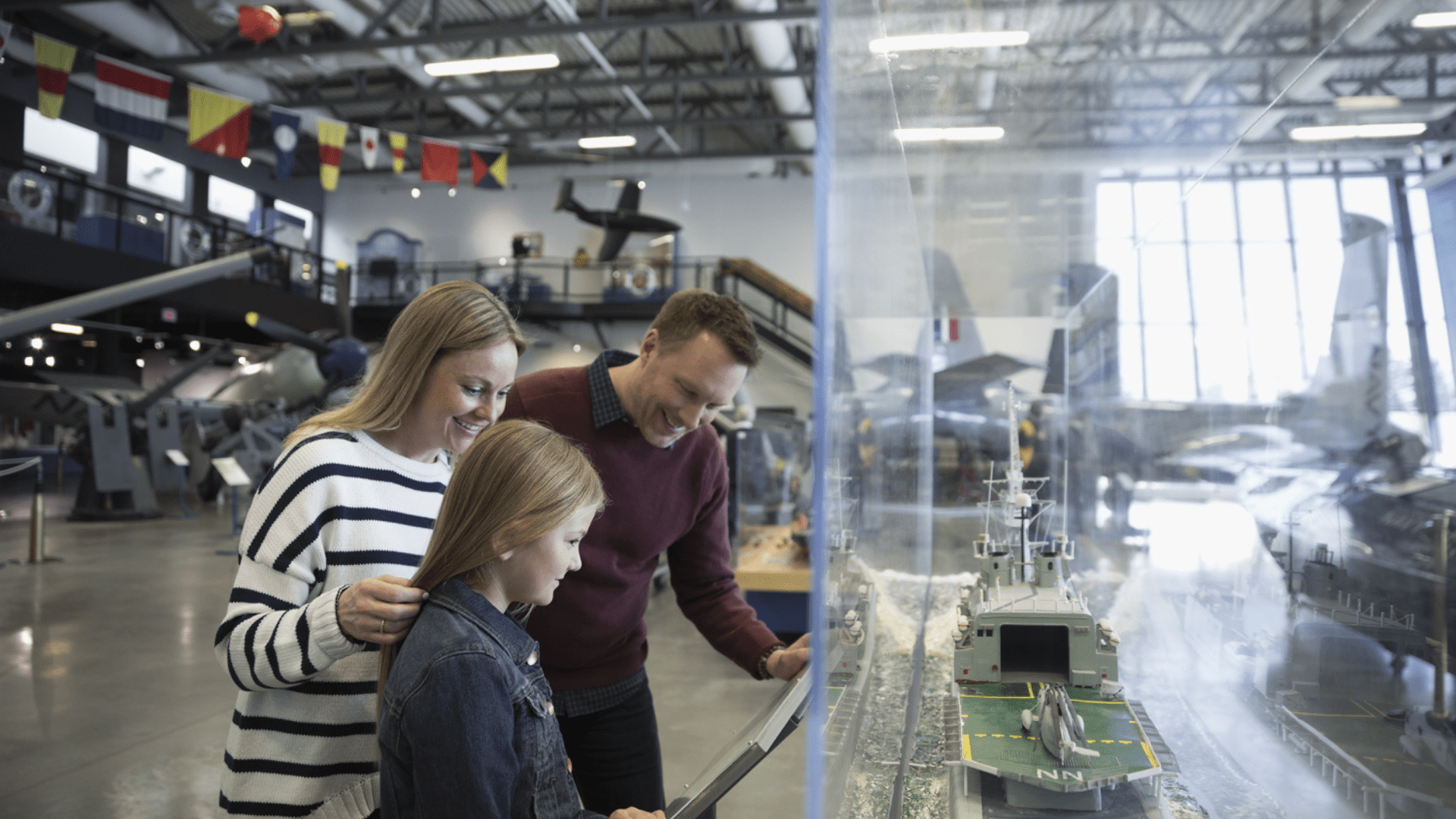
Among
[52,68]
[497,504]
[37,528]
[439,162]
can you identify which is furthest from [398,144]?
[497,504]

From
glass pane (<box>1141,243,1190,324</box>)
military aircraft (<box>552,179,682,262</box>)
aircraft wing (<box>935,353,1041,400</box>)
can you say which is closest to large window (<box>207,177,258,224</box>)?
military aircraft (<box>552,179,682,262</box>)

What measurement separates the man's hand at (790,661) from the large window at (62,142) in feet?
52.8

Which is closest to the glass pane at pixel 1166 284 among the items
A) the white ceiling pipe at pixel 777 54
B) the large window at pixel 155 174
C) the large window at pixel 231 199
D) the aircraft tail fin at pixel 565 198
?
the white ceiling pipe at pixel 777 54

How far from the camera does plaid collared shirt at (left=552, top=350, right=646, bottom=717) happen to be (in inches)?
Answer: 64.2

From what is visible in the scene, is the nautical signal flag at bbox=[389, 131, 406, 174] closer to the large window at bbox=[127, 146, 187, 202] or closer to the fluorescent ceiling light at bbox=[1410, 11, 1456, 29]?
the large window at bbox=[127, 146, 187, 202]

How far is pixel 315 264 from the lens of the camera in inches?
688

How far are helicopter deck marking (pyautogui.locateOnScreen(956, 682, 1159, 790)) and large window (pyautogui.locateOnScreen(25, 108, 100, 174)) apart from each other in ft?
53.7

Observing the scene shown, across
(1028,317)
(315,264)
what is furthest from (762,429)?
(315,264)

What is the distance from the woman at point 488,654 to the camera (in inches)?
37.0

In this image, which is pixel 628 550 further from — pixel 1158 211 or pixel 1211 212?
pixel 1158 211

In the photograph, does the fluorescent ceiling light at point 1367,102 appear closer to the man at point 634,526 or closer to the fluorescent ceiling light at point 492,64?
the man at point 634,526

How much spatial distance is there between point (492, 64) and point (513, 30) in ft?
2.00

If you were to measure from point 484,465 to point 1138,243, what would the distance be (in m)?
2.25

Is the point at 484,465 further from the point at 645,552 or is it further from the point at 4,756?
the point at 4,756
